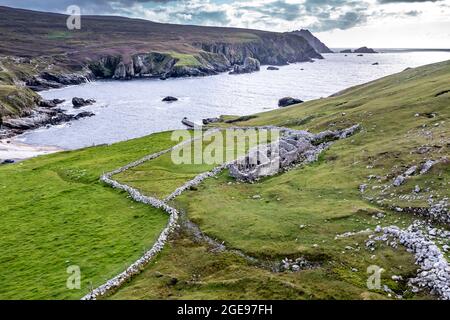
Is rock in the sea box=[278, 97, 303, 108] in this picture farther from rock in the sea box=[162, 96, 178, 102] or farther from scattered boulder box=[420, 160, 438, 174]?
scattered boulder box=[420, 160, 438, 174]

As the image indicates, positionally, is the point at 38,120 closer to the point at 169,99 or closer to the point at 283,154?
the point at 169,99

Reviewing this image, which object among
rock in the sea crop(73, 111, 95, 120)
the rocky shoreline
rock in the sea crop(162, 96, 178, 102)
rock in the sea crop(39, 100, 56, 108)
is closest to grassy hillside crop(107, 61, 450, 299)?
the rocky shoreline

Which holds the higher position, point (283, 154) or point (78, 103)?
point (78, 103)

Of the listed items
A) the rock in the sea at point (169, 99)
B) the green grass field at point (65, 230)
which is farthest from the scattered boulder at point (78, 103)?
the green grass field at point (65, 230)

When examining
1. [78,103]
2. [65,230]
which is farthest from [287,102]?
[65,230]

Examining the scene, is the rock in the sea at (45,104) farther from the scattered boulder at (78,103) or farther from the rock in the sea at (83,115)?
the rock in the sea at (83,115)

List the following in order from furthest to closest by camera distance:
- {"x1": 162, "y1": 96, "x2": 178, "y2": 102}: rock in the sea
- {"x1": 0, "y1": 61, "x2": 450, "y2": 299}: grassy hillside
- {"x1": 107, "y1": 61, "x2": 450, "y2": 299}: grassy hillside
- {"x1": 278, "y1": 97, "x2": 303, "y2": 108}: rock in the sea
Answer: {"x1": 162, "y1": 96, "x2": 178, "y2": 102}: rock in the sea < {"x1": 278, "y1": 97, "x2": 303, "y2": 108}: rock in the sea < {"x1": 0, "y1": 61, "x2": 450, "y2": 299}: grassy hillside < {"x1": 107, "y1": 61, "x2": 450, "y2": 299}: grassy hillside
